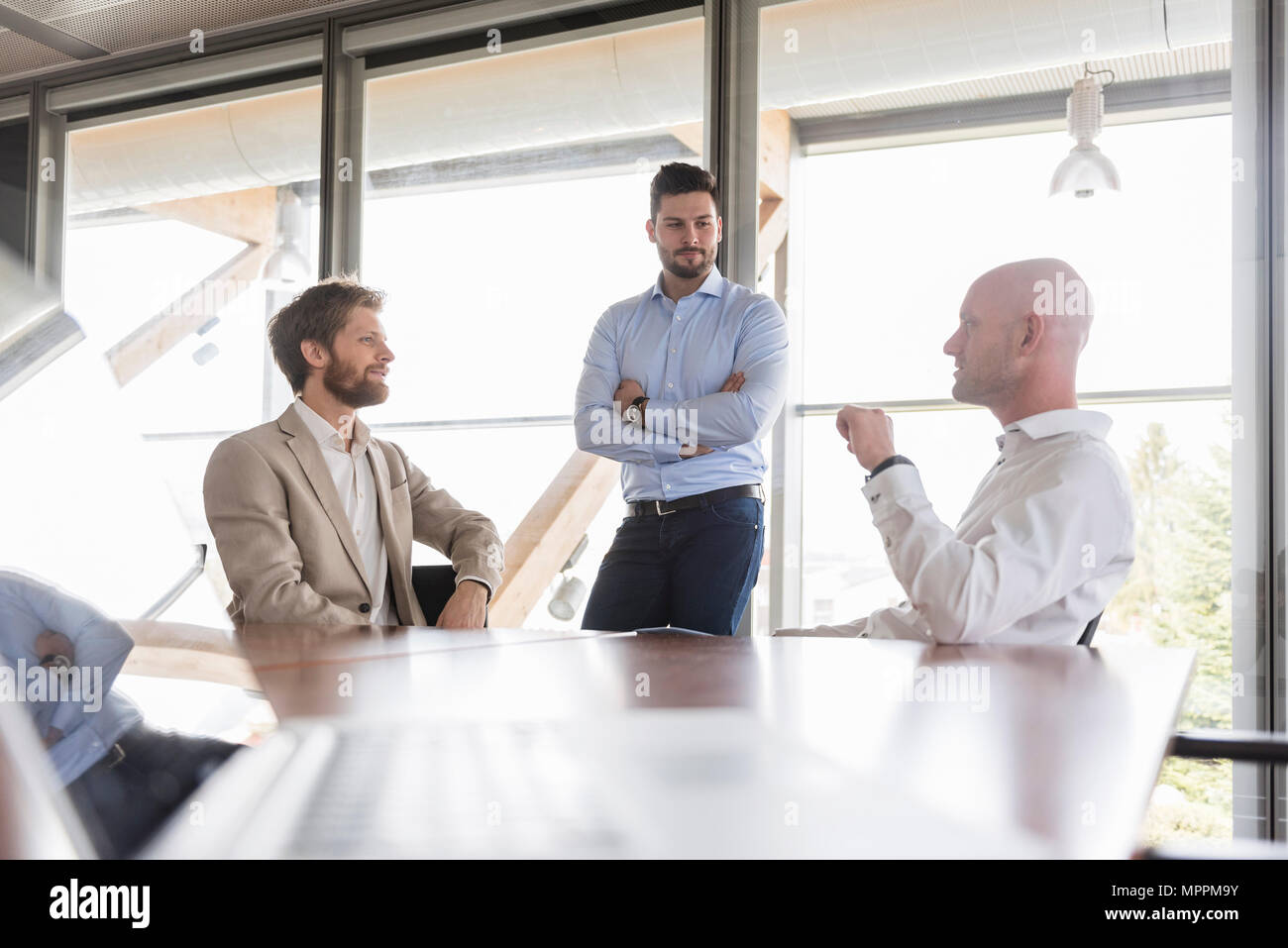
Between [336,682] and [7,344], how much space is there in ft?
1.34

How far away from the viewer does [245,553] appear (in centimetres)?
222

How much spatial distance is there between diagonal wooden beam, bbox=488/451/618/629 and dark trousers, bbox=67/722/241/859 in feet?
11.6

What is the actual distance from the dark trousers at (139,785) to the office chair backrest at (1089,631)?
53.6 inches

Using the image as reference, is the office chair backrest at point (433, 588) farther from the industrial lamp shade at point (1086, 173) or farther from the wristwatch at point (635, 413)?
the industrial lamp shade at point (1086, 173)

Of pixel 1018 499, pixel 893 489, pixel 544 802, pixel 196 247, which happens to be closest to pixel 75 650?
pixel 544 802

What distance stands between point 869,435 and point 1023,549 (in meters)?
0.31

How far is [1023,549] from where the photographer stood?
1499 mm

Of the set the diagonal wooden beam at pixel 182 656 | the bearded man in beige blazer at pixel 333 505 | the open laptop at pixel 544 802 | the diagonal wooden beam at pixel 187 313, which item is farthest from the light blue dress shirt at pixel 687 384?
the diagonal wooden beam at pixel 187 313

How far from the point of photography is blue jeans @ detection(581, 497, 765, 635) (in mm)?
2666

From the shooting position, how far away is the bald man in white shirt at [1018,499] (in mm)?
1482

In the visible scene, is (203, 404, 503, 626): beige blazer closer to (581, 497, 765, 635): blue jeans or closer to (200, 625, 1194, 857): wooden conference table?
(581, 497, 765, 635): blue jeans

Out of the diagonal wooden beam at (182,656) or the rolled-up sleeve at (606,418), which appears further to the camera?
the rolled-up sleeve at (606,418)

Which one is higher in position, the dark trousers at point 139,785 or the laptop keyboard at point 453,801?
the dark trousers at point 139,785
